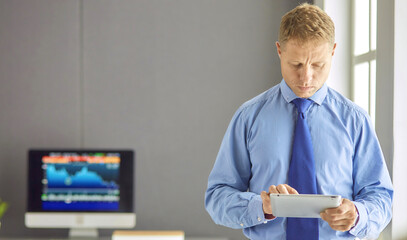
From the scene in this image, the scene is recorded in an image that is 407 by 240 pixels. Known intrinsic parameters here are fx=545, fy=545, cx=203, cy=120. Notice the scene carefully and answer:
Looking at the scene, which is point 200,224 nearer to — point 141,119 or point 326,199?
point 141,119

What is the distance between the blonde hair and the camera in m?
1.39

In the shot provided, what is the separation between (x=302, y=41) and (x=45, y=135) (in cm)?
269

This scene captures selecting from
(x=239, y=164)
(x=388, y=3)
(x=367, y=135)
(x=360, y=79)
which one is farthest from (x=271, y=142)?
(x=360, y=79)

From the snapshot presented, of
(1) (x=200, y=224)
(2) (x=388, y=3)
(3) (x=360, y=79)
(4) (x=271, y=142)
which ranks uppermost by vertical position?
(2) (x=388, y=3)

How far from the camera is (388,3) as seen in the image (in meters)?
1.85

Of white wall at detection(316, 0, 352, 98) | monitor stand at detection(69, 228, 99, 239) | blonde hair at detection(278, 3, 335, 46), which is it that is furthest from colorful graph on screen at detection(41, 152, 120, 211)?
blonde hair at detection(278, 3, 335, 46)

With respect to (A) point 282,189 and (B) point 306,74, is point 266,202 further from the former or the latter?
(B) point 306,74

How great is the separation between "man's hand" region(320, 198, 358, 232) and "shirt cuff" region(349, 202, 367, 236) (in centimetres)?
2

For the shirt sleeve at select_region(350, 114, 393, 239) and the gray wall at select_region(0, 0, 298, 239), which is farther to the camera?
the gray wall at select_region(0, 0, 298, 239)

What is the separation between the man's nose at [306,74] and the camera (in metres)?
1.39

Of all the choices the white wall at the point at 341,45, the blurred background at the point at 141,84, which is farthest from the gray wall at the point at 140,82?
the white wall at the point at 341,45

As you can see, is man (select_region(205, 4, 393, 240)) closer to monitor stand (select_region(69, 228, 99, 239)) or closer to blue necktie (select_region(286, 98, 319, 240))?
blue necktie (select_region(286, 98, 319, 240))

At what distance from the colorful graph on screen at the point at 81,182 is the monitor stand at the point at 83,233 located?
152mm

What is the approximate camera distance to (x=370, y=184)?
56.4 inches
